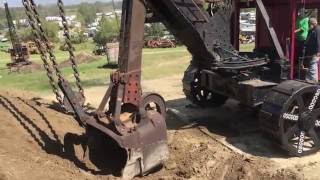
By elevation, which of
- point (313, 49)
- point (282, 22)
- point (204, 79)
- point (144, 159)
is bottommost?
point (144, 159)

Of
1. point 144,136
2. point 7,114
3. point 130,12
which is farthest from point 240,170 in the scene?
point 7,114

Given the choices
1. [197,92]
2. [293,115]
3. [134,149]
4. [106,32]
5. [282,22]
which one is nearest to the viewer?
[134,149]

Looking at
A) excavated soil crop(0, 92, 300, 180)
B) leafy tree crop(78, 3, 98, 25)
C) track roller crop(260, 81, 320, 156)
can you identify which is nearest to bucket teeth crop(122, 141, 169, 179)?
excavated soil crop(0, 92, 300, 180)

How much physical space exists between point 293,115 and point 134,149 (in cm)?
273

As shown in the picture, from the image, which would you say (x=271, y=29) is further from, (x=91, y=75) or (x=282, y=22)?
(x=91, y=75)

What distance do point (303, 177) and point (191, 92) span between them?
14.0 feet

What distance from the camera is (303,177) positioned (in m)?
7.06

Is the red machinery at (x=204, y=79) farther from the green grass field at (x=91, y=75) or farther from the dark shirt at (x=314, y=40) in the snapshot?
the green grass field at (x=91, y=75)

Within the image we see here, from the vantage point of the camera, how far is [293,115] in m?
7.90

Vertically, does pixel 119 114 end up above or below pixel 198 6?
below

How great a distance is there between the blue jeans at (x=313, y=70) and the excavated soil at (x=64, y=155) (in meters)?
2.04

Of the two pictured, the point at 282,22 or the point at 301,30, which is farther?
the point at 282,22

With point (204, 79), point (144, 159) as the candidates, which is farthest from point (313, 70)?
point (144, 159)

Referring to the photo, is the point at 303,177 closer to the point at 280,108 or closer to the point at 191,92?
the point at 280,108
